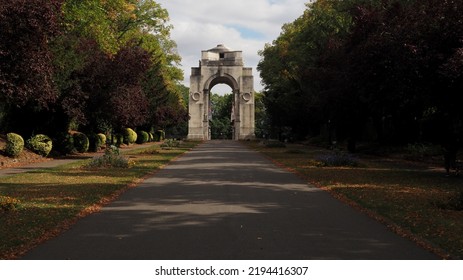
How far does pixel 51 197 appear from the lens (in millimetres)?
11945

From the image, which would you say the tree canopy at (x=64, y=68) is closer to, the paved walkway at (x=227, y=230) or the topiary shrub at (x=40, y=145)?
the topiary shrub at (x=40, y=145)

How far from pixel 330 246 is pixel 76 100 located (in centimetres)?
2061

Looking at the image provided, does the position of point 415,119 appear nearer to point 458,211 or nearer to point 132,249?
point 458,211

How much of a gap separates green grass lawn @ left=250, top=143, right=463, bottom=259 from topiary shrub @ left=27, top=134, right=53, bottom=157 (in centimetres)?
1378

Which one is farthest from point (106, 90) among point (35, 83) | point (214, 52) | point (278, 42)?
point (214, 52)

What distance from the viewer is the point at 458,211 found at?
1011 cm

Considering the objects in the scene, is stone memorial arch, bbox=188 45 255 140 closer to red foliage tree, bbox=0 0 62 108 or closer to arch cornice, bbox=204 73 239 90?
arch cornice, bbox=204 73 239 90

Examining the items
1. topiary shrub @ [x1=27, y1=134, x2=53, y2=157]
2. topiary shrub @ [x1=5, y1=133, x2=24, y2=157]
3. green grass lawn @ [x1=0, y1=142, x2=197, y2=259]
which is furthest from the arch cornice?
green grass lawn @ [x1=0, y1=142, x2=197, y2=259]

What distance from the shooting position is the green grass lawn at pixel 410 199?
25.4 feet

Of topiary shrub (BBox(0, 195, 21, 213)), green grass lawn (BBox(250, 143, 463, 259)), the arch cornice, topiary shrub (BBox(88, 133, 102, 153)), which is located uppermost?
A: the arch cornice

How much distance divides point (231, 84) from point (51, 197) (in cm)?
7525

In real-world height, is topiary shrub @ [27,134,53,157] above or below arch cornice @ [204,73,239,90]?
below

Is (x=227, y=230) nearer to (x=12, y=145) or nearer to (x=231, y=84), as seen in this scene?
(x=12, y=145)

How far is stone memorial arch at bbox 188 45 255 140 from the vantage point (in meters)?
81.9
